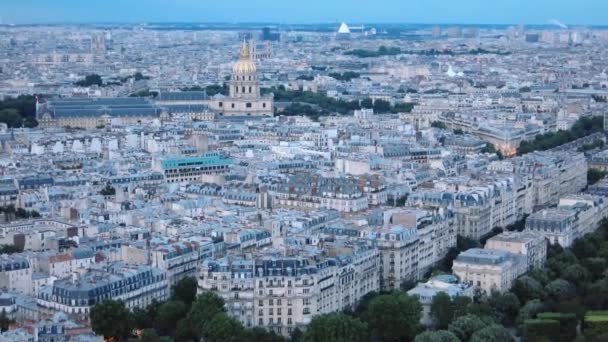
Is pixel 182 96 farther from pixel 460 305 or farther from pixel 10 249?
pixel 460 305

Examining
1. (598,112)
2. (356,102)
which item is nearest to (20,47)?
(356,102)

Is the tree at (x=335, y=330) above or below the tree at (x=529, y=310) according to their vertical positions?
above

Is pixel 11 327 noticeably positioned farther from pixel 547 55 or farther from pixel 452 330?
pixel 547 55

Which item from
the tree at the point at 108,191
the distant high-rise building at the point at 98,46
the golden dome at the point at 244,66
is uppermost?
the golden dome at the point at 244,66

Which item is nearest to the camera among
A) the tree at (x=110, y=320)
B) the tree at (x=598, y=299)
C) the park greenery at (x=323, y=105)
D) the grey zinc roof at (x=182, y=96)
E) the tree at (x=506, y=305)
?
the tree at (x=110, y=320)

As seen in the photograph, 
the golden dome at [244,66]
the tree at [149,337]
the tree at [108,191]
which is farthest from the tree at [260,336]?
the golden dome at [244,66]

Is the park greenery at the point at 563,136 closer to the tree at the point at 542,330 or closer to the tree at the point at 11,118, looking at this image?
the tree at the point at 11,118
